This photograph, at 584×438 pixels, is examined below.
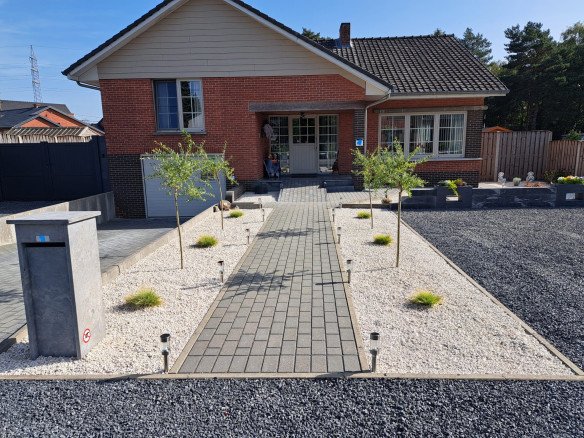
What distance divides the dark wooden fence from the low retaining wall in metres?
16.8

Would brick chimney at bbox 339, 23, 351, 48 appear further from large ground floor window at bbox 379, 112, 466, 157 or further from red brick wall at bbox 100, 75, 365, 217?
red brick wall at bbox 100, 75, 365, 217

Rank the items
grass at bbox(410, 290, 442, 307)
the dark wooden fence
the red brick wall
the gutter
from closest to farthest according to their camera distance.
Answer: grass at bbox(410, 290, 442, 307)
the red brick wall
the gutter
the dark wooden fence

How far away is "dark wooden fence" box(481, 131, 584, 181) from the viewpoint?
733 inches

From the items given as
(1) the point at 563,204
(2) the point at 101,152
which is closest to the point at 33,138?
(2) the point at 101,152

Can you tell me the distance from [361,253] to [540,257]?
3.46 m

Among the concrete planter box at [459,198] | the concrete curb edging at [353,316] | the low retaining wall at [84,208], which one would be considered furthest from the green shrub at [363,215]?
the low retaining wall at [84,208]

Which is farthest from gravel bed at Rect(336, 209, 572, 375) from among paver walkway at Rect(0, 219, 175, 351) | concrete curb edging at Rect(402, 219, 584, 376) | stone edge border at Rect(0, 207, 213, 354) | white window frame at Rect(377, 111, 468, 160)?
white window frame at Rect(377, 111, 468, 160)

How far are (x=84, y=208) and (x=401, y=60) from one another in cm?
1465

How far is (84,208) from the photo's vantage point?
13.4 metres

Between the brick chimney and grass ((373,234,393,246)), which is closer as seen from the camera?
grass ((373,234,393,246))

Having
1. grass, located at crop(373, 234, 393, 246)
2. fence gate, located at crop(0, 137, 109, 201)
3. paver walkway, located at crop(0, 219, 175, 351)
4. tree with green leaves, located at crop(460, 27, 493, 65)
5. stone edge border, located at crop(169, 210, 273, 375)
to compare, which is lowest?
paver walkway, located at crop(0, 219, 175, 351)

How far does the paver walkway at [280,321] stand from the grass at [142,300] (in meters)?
0.87

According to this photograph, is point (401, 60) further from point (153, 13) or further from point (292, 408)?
point (292, 408)

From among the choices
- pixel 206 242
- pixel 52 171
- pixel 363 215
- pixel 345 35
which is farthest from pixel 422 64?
pixel 52 171
